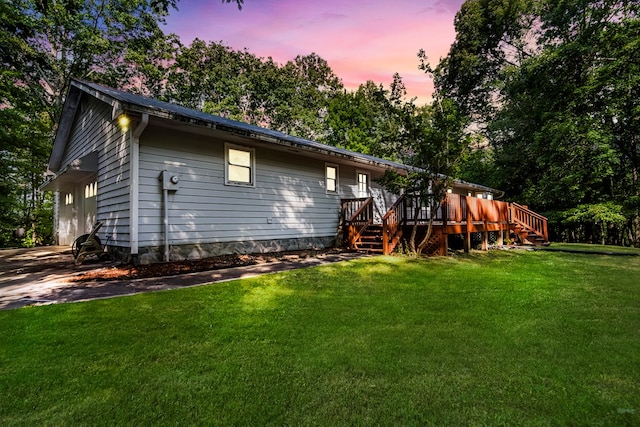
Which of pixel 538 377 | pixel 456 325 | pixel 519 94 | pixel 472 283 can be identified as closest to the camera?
pixel 538 377

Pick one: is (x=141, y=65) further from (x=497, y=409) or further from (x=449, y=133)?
(x=497, y=409)

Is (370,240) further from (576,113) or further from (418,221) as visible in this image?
(576,113)

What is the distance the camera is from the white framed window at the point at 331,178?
11.0 m

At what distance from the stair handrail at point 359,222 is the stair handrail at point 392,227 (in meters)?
0.91

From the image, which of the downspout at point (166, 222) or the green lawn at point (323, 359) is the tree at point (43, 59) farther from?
the green lawn at point (323, 359)

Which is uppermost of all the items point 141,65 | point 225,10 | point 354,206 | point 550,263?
point 141,65

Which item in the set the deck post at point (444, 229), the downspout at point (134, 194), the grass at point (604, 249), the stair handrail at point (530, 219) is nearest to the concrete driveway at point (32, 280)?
the downspout at point (134, 194)

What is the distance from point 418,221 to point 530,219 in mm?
8006

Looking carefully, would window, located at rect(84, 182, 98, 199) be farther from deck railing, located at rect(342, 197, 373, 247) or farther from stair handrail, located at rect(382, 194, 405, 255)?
stair handrail, located at rect(382, 194, 405, 255)

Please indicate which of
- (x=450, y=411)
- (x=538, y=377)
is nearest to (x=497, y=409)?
(x=450, y=411)

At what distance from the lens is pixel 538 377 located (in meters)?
2.12

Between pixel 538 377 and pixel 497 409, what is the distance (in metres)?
0.60

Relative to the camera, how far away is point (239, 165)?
8406 mm

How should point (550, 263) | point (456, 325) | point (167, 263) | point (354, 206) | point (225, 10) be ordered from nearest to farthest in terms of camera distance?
point (456, 325), point (225, 10), point (167, 263), point (550, 263), point (354, 206)
